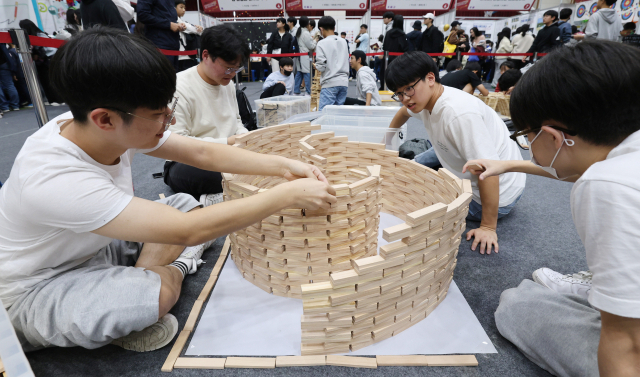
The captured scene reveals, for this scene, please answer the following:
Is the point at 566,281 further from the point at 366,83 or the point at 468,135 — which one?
the point at 366,83

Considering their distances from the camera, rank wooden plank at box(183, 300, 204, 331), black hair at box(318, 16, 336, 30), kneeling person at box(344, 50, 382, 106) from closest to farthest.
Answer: wooden plank at box(183, 300, 204, 331) < black hair at box(318, 16, 336, 30) < kneeling person at box(344, 50, 382, 106)

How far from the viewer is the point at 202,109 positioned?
97.8 inches

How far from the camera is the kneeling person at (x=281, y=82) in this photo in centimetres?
542

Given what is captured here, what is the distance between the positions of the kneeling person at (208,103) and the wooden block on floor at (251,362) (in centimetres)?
130

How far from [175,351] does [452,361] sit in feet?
3.62

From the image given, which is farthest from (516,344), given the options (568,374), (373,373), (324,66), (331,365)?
(324,66)

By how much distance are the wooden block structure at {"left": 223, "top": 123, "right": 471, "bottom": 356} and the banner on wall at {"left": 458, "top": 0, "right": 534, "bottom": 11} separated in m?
10.0

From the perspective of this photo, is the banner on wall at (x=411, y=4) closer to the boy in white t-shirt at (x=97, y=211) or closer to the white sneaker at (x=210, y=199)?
the white sneaker at (x=210, y=199)

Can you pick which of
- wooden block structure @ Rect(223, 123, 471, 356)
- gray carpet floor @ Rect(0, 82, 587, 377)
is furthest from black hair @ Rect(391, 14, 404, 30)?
wooden block structure @ Rect(223, 123, 471, 356)

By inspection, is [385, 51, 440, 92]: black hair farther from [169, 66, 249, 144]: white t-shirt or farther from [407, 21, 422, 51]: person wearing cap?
[407, 21, 422, 51]: person wearing cap

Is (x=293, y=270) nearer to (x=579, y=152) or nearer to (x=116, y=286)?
Result: (x=116, y=286)

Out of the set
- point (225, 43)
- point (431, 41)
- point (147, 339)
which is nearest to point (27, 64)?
point (225, 43)

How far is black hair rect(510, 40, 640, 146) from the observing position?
0.84 meters

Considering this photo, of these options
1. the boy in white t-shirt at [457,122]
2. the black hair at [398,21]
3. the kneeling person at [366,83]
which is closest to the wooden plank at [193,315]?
the boy in white t-shirt at [457,122]
